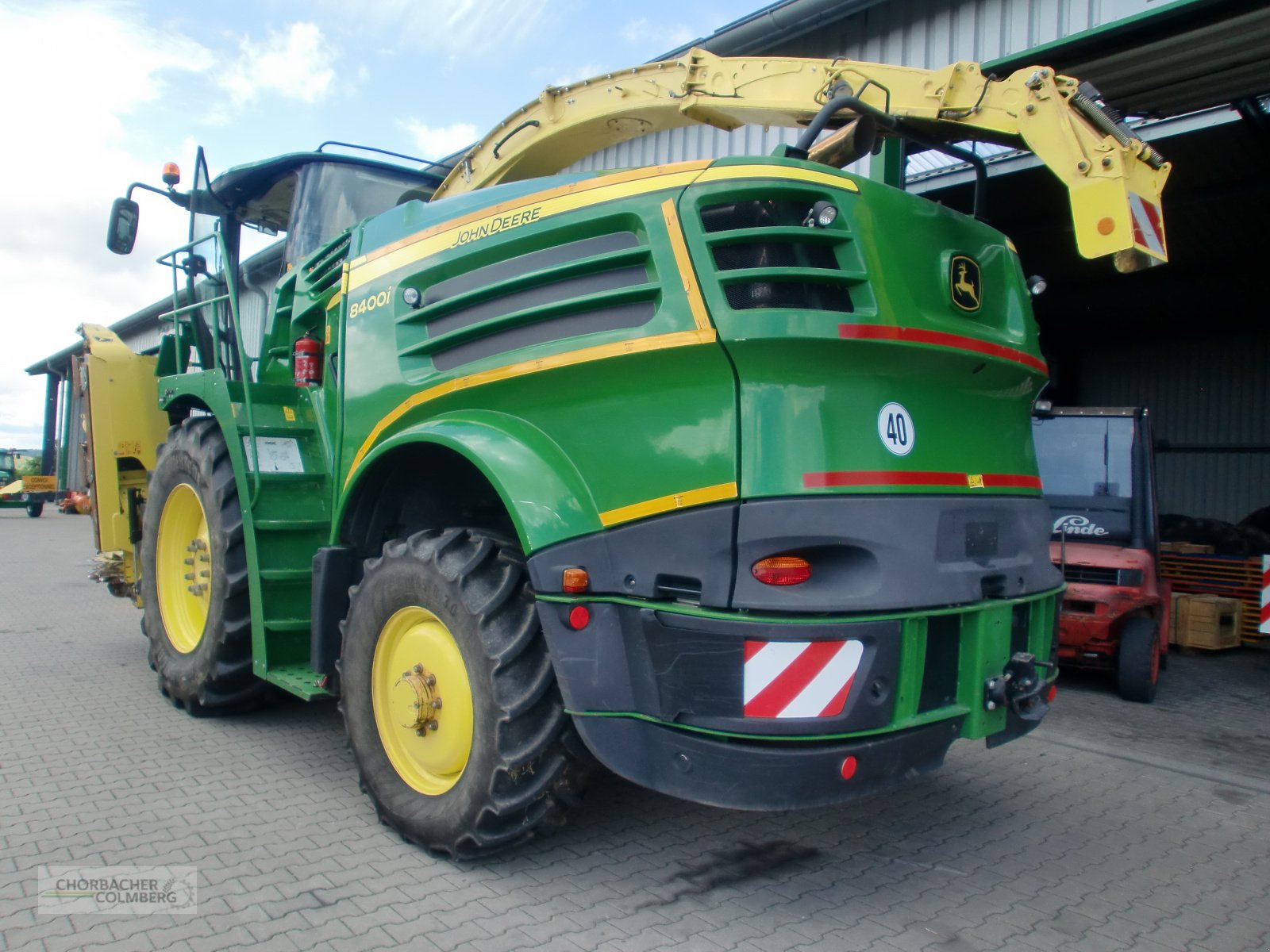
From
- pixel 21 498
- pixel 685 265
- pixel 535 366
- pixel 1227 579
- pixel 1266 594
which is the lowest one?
pixel 21 498

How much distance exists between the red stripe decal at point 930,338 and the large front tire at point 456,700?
1.32 m

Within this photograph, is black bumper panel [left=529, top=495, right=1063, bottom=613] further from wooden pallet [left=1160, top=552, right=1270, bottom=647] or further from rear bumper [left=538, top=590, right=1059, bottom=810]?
wooden pallet [left=1160, top=552, right=1270, bottom=647]

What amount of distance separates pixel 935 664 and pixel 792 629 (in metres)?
0.59

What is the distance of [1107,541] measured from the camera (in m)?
7.09

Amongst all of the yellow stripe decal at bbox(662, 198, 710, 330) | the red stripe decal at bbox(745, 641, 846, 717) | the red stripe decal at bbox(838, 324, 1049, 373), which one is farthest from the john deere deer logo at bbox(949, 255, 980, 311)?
the red stripe decal at bbox(745, 641, 846, 717)

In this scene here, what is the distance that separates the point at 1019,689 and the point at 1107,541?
179 inches

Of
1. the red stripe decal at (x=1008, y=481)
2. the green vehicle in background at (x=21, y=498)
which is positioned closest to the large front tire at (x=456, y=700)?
the red stripe decal at (x=1008, y=481)

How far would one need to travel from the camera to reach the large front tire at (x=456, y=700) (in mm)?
3010

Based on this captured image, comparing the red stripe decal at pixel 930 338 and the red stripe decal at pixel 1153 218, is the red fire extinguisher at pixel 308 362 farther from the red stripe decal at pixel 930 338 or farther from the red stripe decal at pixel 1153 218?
the red stripe decal at pixel 1153 218

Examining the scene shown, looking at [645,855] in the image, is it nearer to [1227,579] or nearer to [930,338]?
[930,338]

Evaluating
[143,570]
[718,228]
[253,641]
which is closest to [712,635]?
[718,228]

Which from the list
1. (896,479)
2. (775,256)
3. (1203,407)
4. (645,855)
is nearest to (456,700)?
(645,855)

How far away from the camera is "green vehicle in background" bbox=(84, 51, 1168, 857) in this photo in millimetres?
2705

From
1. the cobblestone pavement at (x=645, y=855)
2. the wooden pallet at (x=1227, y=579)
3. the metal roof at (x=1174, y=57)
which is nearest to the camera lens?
the cobblestone pavement at (x=645, y=855)
